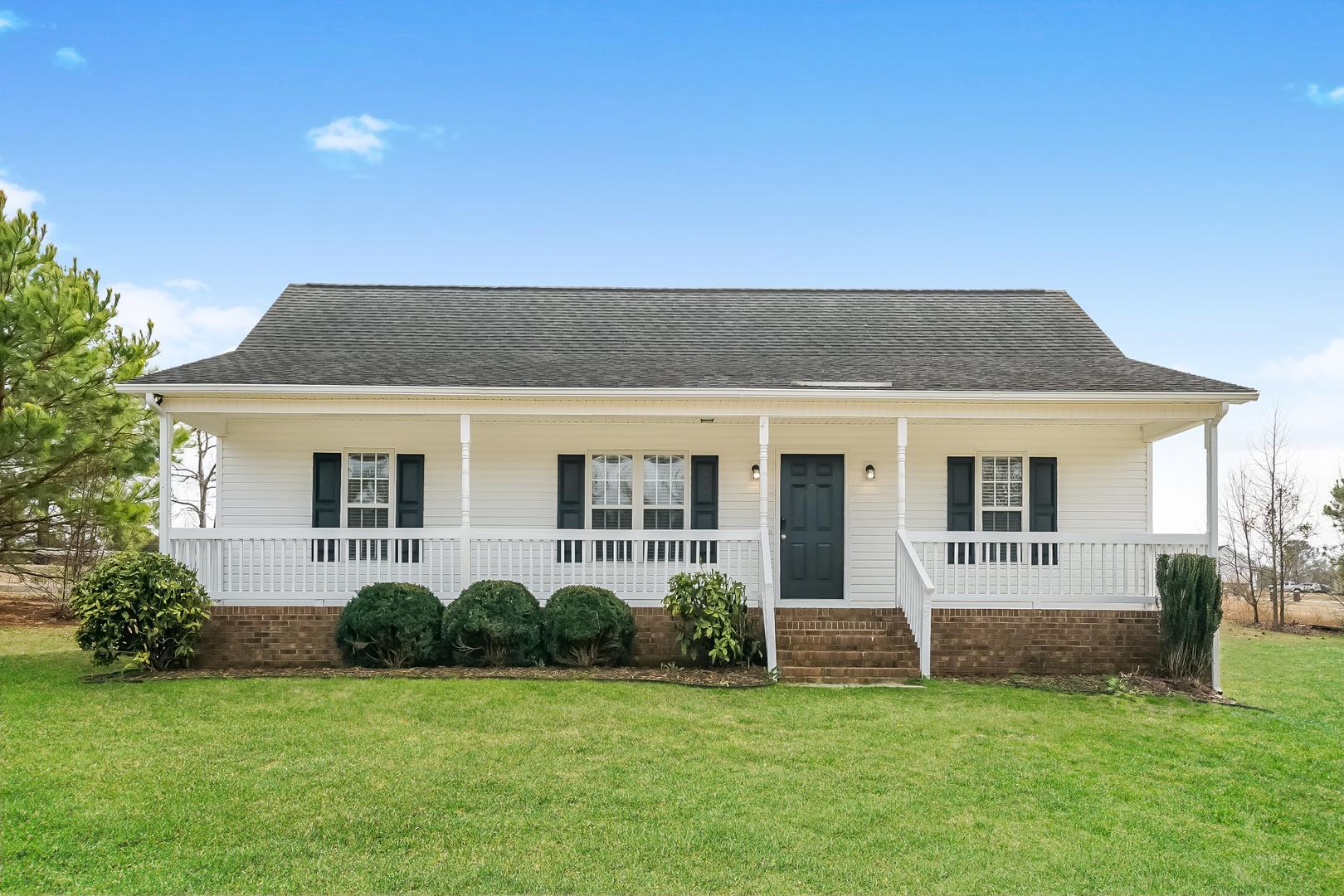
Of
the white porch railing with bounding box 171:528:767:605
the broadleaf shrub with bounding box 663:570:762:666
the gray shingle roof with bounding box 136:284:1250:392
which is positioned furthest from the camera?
the gray shingle roof with bounding box 136:284:1250:392

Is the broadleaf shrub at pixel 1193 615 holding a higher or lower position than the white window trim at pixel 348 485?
lower

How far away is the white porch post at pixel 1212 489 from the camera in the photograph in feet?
35.0

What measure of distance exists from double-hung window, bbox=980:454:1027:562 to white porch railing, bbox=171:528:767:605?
3.78m

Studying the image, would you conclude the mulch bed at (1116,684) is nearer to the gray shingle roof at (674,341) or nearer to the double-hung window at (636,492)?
the gray shingle roof at (674,341)

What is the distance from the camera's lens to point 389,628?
1041 centimetres

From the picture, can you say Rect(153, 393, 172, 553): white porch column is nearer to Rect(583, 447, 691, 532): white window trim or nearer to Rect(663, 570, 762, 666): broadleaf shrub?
Rect(583, 447, 691, 532): white window trim

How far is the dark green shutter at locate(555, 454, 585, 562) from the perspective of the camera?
1288cm

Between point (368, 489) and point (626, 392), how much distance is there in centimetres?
438

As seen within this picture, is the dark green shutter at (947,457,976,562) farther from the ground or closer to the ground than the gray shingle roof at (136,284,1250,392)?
closer to the ground

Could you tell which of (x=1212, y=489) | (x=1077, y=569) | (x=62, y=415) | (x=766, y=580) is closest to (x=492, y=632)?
(x=766, y=580)

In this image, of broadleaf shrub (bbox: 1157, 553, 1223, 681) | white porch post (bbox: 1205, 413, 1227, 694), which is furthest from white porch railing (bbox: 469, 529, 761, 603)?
white porch post (bbox: 1205, 413, 1227, 694)

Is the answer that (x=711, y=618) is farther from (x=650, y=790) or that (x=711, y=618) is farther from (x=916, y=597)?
(x=650, y=790)

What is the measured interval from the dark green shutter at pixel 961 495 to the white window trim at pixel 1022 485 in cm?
5

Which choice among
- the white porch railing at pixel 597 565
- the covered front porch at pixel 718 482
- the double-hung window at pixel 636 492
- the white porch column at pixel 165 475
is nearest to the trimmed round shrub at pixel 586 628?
the white porch railing at pixel 597 565
